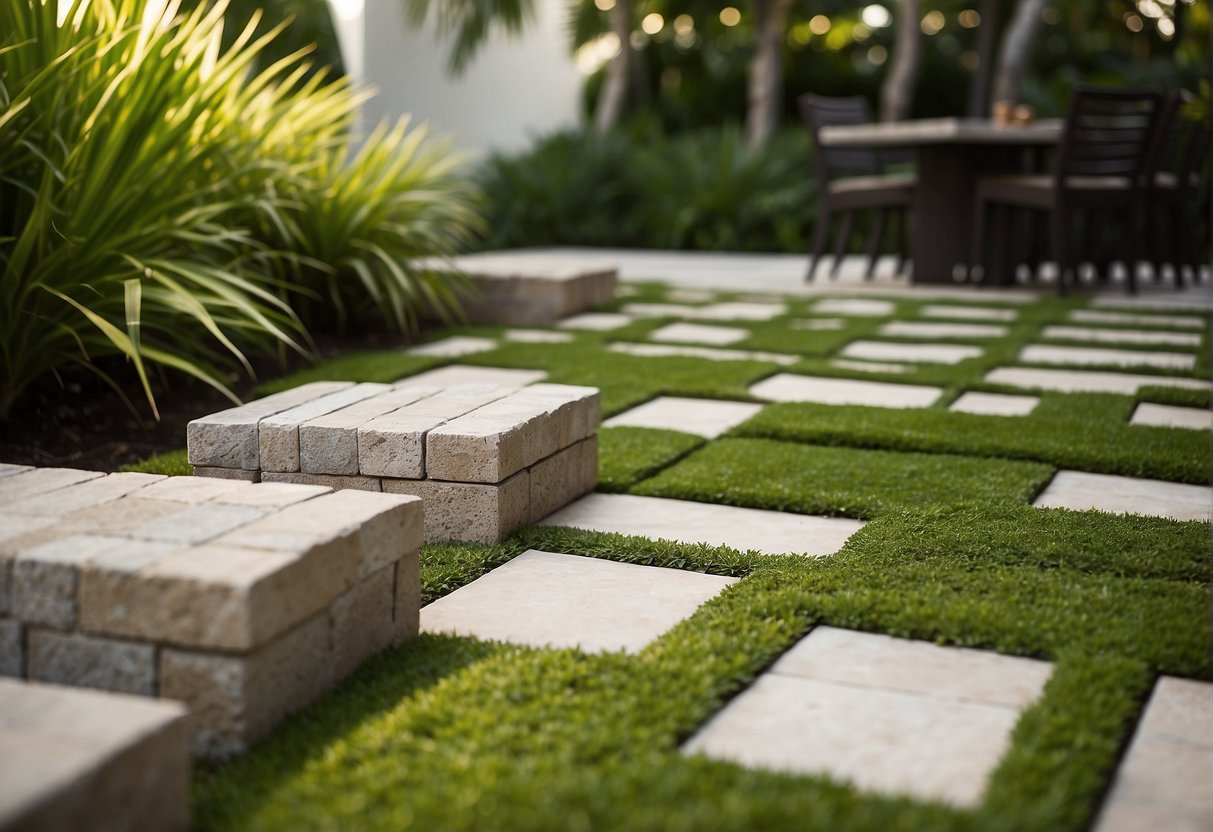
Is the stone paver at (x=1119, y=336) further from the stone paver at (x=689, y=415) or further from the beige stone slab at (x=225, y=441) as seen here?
the beige stone slab at (x=225, y=441)

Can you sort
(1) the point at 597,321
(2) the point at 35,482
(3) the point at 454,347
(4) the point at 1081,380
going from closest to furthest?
(2) the point at 35,482
(4) the point at 1081,380
(3) the point at 454,347
(1) the point at 597,321

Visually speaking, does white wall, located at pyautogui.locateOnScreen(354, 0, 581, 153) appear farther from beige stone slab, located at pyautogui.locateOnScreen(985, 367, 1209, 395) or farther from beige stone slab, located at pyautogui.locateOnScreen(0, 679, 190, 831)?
beige stone slab, located at pyautogui.locateOnScreen(0, 679, 190, 831)

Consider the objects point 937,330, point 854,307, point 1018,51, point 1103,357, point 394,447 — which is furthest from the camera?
point 1018,51

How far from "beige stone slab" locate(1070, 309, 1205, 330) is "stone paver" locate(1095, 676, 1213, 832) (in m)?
4.20

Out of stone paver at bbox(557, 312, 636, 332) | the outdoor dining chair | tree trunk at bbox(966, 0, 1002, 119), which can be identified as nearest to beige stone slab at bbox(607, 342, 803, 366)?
stone paver at bbox(557, 312, 636, 332)

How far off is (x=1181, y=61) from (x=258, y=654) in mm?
9831

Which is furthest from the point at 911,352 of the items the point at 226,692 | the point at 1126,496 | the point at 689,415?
the point at 226,692

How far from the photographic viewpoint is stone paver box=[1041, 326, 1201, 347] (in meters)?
5.00

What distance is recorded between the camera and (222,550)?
1589 millimetres

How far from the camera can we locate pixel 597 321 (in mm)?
5652

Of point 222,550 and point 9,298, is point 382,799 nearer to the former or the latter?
point 222,550

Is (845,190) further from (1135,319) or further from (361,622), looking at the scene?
(361,622)

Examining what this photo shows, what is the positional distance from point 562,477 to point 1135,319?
13.0ft

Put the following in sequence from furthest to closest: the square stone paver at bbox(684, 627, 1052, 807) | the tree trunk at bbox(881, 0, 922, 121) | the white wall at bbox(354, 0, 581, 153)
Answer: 1. the tree trunk at bbox(881, 0, 922, 121)
2. the white wall at bbox(354, 0, 581, 153)
3. the square stone paver at bbox(684, 627, 1052, 807)
